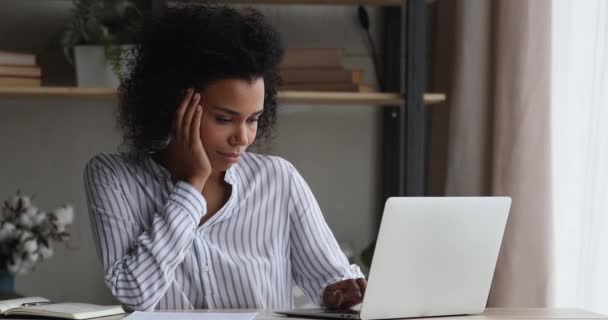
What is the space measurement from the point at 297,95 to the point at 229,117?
2.86ft

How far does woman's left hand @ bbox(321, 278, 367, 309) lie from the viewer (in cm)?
163

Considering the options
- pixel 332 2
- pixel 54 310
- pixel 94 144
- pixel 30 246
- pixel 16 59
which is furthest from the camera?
pixel 94 144

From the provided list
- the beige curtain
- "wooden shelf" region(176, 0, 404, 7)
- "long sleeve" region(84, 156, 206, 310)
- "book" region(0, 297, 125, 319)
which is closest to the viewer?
"book" region(0, 297, 125, 319)

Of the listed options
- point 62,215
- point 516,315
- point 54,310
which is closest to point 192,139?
point 54,310

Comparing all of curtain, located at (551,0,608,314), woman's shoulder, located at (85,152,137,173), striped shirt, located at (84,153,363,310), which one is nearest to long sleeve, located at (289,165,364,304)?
striped shirt, located at (84,153,363,310)

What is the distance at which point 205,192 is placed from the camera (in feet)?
6.01

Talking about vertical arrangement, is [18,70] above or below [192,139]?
above

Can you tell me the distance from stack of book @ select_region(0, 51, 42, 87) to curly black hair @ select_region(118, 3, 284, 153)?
0.71 m

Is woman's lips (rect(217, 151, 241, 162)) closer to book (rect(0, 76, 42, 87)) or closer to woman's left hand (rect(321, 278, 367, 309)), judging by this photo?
woman's left hand (rect(321, 278, 367, 309))

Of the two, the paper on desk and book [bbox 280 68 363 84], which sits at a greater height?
book [bbox 280 68 363 84]

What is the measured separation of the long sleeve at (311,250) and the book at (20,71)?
101 cm

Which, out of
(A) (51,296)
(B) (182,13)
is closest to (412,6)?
(B) (182,13)

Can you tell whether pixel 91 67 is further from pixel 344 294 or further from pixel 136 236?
pixel 344 294

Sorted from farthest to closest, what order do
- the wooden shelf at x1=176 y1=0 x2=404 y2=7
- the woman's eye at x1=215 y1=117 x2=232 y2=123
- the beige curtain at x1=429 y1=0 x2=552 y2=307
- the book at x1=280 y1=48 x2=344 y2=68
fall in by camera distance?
the wooden shelf at x1=176 y1=0 x2=404 y2=7, the book at x1=280 y1=48 x2=344 y2=68, the beige curtain at x1=429 y1=0 x2=552 y2=307, the woman's eye at x1=215 y1=117 x2=232 y2=123
